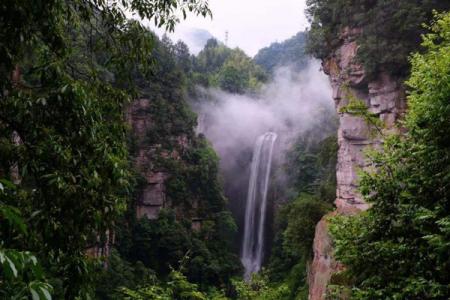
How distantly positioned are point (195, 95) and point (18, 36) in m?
41.5

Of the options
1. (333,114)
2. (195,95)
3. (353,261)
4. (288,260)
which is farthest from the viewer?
(195,95)

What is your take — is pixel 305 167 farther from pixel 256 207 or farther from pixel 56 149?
pixel 56 149

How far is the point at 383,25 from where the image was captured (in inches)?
582

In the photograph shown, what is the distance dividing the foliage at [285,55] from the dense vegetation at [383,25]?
149 ft

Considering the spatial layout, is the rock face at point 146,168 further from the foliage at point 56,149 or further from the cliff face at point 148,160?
the foliage at point 56,149

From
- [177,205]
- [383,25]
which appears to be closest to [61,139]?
[383,25]

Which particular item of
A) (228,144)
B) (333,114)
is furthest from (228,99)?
(333,114)

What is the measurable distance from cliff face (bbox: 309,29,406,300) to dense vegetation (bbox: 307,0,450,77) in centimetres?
47

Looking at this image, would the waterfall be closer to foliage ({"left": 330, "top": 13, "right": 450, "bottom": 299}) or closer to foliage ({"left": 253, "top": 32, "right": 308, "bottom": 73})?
foliage ({"left": 253, "top": 32, "right": 308, "bottom": 73})

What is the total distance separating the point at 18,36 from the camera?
329cm

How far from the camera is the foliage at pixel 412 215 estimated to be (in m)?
4.87

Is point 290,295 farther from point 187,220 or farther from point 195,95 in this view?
point 195,95

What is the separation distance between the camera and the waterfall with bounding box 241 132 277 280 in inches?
1305

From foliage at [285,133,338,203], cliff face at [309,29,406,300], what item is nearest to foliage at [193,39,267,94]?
foliage at [285,133,338,203]
